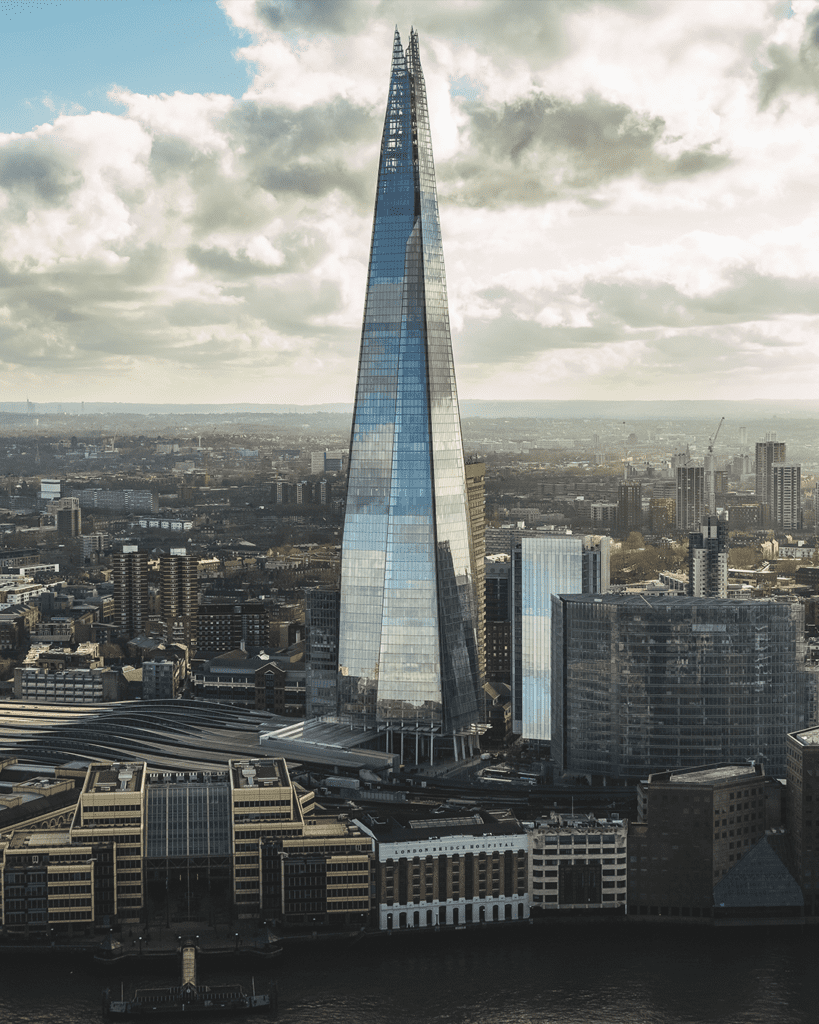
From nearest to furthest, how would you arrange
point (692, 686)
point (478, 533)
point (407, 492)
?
point (692, 686), point (407, 492), point (478, 533)

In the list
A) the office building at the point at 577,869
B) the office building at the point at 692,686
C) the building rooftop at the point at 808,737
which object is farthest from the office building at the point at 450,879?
the office building at the point at 692,686

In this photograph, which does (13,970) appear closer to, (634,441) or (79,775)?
(79,775)

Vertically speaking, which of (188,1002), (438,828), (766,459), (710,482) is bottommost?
(188,1002)

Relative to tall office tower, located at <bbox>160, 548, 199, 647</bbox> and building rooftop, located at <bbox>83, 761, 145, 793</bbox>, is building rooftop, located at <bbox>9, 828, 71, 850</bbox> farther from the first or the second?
tall office tower, located at <bbox>160, 548, 199, 647</bbox>

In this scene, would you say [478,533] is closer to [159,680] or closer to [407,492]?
[407,492]

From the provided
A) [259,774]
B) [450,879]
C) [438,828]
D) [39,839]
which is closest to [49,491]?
[259,774]

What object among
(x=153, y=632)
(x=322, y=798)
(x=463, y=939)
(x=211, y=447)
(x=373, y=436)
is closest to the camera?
(x=463, y=939)

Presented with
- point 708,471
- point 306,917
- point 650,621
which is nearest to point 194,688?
point 650,621
